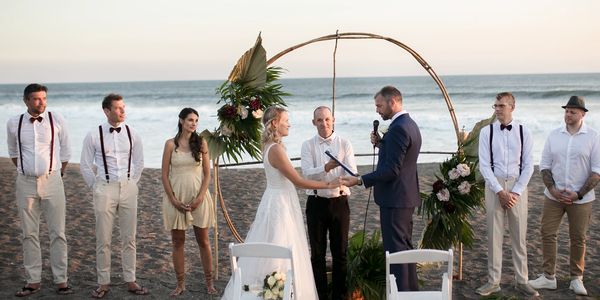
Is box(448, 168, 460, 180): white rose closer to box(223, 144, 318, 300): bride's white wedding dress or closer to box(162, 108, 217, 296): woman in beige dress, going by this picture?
box(223, 144, 318, 300): bride's white wedding dress

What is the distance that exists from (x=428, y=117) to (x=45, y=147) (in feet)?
81.2

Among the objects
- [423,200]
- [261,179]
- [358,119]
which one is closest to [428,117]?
[358,119]

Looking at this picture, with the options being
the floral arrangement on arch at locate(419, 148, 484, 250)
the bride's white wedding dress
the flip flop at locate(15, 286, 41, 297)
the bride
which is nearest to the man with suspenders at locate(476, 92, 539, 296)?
Answer: the floral arrangement on arch at locate(419, 148, 484, 250)

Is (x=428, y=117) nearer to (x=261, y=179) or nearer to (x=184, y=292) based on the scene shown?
(x=261, y=179)

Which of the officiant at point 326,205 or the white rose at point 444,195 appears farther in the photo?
the white rose at point 444,195

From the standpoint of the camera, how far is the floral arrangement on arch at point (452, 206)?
605 cm

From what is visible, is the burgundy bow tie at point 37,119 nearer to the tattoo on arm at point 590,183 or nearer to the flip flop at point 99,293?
the flip flop at point 99,293

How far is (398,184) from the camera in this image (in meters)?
4.91

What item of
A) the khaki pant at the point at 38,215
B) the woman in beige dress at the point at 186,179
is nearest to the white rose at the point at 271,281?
the woman in beige dress at the point at 186,179

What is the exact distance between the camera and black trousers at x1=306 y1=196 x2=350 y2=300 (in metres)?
5.16

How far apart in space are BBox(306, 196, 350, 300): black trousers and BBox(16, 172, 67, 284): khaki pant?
2.39 meters

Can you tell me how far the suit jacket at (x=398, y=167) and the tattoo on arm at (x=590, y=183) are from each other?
70.6 inches

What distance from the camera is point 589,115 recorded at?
26953mm

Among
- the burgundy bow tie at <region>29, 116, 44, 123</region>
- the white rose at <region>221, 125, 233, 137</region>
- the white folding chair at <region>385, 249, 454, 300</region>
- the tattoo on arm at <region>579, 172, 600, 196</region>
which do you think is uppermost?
the burgundy bow tie at <region>29, 116, 44, 123</region>
